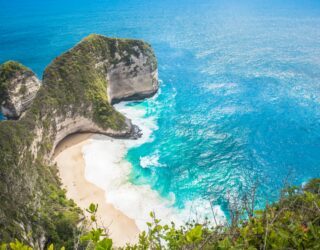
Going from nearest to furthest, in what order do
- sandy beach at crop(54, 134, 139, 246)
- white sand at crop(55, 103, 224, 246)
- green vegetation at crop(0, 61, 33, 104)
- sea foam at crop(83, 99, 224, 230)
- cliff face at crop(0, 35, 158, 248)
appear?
cliff face at crop(0, 35, 158, 248) < sandy beach at crop(54, 134, 139, 246) < white sand at crop(55, 103, 224, 246) < sea foam at crop(83, 99, 224, 230) < green vegetation at crop(0, 61, 33, 104)

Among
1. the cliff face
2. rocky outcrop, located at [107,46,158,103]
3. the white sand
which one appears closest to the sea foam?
the white sand

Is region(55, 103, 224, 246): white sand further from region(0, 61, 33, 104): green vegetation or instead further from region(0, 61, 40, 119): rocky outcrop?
region(0, 61, 33, 104): green vegetation

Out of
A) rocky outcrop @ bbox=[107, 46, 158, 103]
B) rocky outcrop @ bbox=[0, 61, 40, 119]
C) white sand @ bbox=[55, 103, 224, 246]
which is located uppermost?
rocky outcrop @ bbox=[107, 46, 158, 103]

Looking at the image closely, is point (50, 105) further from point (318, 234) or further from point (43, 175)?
point (318, 234)

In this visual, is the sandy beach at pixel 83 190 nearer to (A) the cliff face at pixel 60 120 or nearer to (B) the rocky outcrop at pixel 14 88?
(A) the cliff face at pixel 60 120

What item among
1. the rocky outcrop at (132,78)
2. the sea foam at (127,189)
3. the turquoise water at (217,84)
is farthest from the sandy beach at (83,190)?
the rocky outcrop at (132,78)

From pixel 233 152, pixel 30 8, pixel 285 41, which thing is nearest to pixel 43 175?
pixel 233 152
